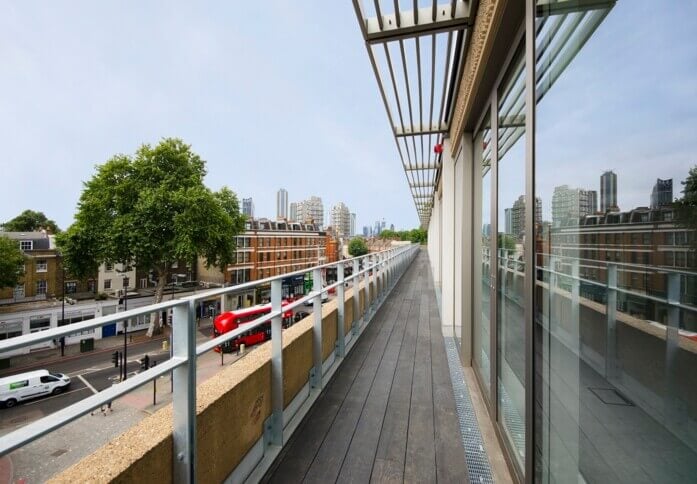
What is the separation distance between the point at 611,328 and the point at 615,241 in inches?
9.9

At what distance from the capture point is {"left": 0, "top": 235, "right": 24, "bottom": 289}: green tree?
1894 centimetres

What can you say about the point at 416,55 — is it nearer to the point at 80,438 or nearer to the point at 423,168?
the point at 80,438

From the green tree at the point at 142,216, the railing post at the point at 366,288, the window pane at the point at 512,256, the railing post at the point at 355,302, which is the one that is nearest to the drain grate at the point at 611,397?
the window pane at the point at 512,256

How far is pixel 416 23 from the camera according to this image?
101 inches

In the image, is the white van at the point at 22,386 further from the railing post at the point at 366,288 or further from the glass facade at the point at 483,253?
the railing post at the point at 366,288

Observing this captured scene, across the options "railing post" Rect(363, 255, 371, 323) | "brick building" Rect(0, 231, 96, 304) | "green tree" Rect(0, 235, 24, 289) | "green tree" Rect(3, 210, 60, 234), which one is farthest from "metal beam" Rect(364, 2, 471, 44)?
"green tree" Rect(3, 210, 60, 234)

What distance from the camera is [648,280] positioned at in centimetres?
73

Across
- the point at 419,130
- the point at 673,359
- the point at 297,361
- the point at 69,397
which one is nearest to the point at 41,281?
the point at 419,130

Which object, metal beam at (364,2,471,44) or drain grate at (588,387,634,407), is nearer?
drain grate at (588,387,634,407)

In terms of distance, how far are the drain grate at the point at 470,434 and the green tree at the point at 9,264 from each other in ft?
89.5

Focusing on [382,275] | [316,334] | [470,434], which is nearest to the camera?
[470,434]

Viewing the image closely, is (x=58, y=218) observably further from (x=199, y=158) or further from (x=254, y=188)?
(x=254, y=188)

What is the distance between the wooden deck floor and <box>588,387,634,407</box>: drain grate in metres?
1.21

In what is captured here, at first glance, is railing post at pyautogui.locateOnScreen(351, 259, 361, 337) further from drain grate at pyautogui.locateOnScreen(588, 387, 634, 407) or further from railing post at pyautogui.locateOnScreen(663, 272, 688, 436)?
railing post at pyautogui.locateOnScreen(663, 272, 688, 436)
